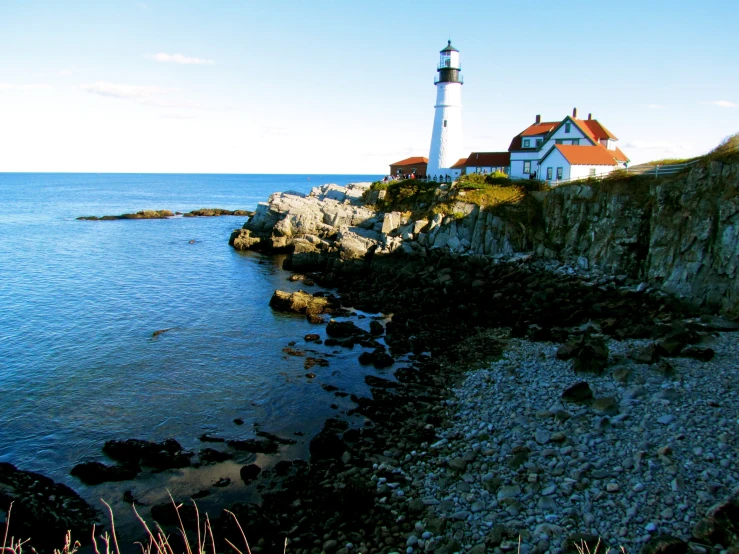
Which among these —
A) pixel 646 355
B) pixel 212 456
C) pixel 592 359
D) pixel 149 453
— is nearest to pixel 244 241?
pixel 149 453

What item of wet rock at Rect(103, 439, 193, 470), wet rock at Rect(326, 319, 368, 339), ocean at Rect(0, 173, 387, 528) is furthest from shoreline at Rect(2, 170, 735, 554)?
wet rock at Rect(103, 439, 193, 470)

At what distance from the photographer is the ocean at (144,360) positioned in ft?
63.3

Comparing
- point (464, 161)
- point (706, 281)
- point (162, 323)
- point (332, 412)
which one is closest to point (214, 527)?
point (332, 412)

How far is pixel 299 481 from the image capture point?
16.0m

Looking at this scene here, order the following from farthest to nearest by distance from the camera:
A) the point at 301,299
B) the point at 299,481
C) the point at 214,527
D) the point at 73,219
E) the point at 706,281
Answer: the point at 73,219
the point at 301,299
the point at 706,281
the point at 299,481
the point at 214,527

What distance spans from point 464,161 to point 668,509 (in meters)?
49.0

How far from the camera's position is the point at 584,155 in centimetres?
4522

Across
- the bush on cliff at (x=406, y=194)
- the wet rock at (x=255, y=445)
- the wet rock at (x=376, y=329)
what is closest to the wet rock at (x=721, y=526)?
the wet rock at (x=255, y=445)

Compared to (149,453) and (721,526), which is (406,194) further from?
(721,526)

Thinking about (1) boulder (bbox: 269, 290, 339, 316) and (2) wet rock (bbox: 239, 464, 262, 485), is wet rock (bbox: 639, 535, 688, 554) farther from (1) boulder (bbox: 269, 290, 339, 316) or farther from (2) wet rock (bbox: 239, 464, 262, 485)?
(1) boulder (bbox: 269, 290, 339, 316)

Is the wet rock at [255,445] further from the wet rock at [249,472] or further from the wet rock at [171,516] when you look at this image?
the wet rock at [171,516]

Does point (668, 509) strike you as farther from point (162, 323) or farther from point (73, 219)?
point (73, 219)

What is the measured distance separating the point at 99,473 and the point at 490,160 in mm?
48259

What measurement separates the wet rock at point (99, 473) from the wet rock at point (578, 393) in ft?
48.6
